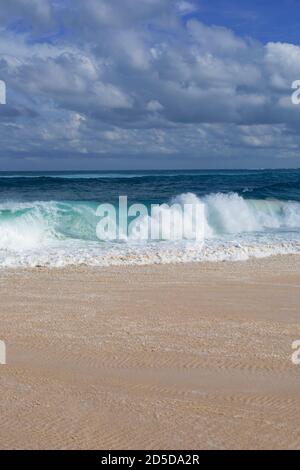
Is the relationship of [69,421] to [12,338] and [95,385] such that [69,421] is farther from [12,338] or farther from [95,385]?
[12,338]

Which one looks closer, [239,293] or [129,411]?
[129,411]

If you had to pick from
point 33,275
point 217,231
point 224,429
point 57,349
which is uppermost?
point 217,231

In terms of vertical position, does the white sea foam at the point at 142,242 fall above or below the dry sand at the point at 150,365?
above

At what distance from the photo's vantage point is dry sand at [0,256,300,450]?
3.86 meters

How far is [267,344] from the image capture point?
5820 mm

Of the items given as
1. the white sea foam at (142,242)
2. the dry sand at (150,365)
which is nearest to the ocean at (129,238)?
the white sea foam at (142,242)

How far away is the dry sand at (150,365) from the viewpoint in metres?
3.86

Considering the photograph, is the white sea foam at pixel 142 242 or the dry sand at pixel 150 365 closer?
the dry sand at pixel 150 365

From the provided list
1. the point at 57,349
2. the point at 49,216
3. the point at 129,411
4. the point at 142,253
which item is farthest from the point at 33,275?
the point at 49,216

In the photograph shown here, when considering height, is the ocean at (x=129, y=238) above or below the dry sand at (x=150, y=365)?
above

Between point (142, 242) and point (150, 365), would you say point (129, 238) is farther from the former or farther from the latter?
point (150, 365)

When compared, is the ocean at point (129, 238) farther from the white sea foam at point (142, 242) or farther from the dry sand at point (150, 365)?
the dry sand at point (150, 365)

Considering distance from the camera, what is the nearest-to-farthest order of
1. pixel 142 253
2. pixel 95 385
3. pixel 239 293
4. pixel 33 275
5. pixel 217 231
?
pixel 95 385 < pixel 239 293 < pixel 33 275 < pixel 142 253 < pixel 217 231

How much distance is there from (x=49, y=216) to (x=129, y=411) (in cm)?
1579
